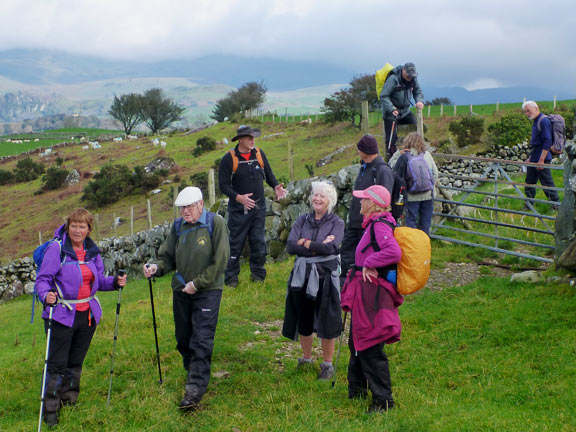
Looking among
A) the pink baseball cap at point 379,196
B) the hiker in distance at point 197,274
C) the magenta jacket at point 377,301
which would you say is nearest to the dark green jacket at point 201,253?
the hiker in distance at point 197,274

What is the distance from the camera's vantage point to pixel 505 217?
13008 millimetres

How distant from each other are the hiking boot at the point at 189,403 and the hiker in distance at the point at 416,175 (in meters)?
6.21

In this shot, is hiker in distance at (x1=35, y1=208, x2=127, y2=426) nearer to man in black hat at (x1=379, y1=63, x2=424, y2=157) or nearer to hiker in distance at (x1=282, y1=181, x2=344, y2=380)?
hiker in distance at (x1=282, y1=181, x2=344, y2=380)

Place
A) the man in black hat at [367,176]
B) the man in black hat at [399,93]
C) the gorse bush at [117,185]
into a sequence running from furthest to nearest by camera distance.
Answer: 1. the gorse bush at [117,185]
2. the man in black hat at [399,93]
3. the man in black hat at [367,176]

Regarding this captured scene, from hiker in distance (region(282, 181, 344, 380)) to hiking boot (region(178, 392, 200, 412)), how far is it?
147 cm

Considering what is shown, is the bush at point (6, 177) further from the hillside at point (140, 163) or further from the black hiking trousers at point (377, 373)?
the black hiking trousers at point (377, 373)

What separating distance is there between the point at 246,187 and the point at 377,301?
4.75 m

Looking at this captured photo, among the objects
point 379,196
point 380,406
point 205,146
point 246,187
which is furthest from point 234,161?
point 205,146

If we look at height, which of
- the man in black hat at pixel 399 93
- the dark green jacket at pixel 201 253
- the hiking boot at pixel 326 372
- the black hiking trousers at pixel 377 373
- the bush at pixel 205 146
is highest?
the man in black hat at pixel 399 93

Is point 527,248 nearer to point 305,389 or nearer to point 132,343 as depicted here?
point 305,389

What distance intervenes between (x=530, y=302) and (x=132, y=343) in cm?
585

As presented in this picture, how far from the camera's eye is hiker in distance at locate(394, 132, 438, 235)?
33.6 ft

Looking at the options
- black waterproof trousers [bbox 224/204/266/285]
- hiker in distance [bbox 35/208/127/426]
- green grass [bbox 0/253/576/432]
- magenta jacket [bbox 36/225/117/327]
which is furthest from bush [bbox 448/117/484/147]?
magenta jacket [bbox 36/225/117/327]

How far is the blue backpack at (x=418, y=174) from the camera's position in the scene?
10367mm
